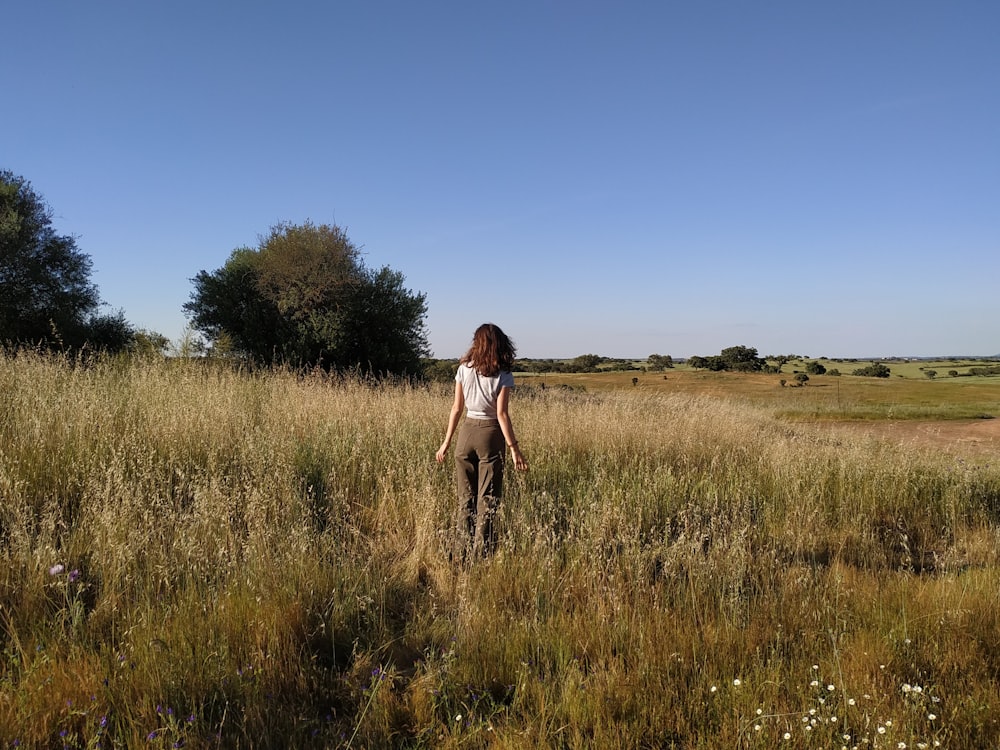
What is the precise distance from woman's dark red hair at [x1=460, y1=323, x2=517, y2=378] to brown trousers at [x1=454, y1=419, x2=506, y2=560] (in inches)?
20.7

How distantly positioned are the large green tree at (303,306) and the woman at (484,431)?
16897 millimetres

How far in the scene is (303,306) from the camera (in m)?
21.7

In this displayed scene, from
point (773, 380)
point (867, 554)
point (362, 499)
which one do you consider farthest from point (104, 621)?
point (773, 380)

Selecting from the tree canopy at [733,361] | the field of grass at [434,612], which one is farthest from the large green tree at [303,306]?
the tree canopy at [733,361]

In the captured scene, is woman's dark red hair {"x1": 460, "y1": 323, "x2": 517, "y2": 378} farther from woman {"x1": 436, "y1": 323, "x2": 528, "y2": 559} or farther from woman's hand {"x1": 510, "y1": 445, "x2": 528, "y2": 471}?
woman's hand {"x1": 510, "y1": 445, "x2": 528, "y2": 471}

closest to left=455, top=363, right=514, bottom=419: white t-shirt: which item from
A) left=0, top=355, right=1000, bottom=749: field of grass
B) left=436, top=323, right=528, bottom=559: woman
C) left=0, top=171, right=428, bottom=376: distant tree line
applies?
→ left=436, top=323, right=528, bottom=559: woman

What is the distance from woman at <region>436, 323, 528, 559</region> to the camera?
16.1 ft

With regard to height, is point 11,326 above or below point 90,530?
above

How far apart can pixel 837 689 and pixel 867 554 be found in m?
2.98

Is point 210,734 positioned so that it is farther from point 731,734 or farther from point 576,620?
point 731,734

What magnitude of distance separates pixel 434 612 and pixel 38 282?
23814 millimetres

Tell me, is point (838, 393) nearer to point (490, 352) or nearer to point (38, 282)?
point (490, 352)

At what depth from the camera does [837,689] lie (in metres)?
2.76

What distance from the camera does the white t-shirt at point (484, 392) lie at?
5.00 meters
